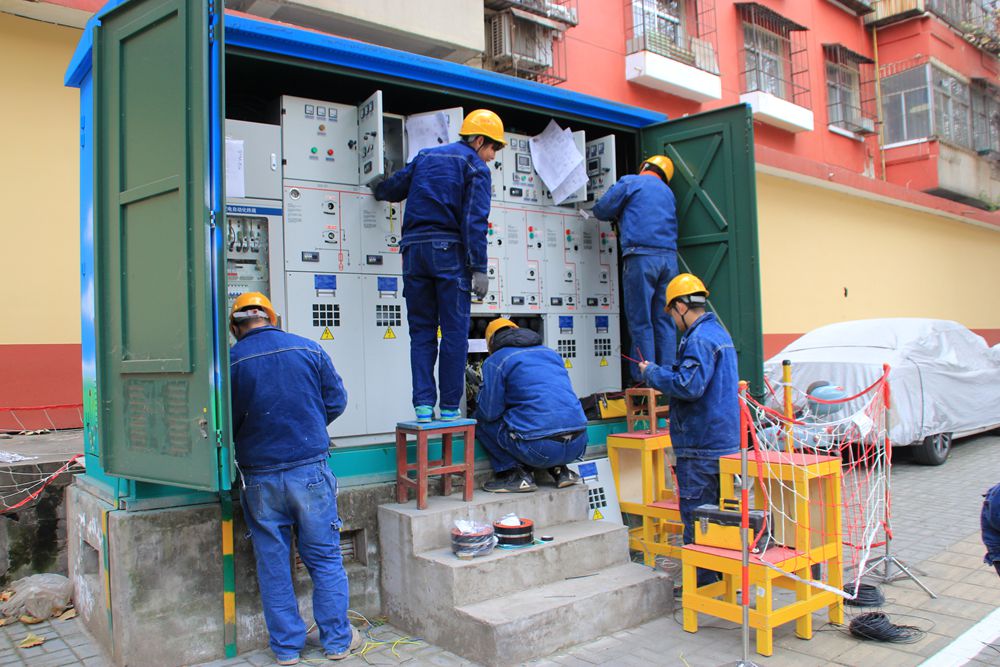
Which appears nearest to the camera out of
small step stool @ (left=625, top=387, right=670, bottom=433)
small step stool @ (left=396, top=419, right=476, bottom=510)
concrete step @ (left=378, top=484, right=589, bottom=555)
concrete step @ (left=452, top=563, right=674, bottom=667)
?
concrete step @ (left=452, top=563, right=674, bottom=667)

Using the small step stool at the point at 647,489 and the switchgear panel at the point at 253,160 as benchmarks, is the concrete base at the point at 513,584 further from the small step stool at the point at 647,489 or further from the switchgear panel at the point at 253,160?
the switchgear panel at the point at 253,160

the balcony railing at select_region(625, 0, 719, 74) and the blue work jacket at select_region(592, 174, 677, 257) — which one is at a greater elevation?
the balcony railing at select_region(625, 0, 719, 74)

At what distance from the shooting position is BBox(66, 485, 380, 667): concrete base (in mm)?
4211

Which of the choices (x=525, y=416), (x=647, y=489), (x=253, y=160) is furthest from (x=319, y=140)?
(x=647, y=489)

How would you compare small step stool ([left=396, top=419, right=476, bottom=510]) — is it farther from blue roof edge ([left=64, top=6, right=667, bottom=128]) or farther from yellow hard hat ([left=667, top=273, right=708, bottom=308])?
blue roof edge ([left=64, top=6, right=667, bottom=128])

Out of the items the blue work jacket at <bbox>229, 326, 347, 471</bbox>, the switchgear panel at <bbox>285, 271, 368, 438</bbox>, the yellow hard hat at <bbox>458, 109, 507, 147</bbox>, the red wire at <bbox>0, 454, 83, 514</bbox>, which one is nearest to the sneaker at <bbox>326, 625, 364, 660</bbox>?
the blue work jacket at <bbox>229, 326, 347, 471</bbox>

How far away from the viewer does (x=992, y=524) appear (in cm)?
308

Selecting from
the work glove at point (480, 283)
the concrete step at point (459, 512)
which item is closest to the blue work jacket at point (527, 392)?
the concrete step at point (459, 512)

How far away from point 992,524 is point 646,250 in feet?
13.4

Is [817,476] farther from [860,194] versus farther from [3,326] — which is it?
[860,194]

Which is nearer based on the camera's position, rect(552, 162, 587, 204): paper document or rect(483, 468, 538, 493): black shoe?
rect(483, 468, 538, 493): black shoe

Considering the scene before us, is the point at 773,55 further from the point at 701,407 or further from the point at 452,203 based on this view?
the point at 701,407

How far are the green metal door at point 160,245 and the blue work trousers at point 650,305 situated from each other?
3.86 m

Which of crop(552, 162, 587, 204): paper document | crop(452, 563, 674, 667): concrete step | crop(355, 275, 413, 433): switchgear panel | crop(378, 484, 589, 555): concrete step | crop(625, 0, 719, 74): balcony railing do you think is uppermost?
crop(625, 0, 719, 74): balcony railing
